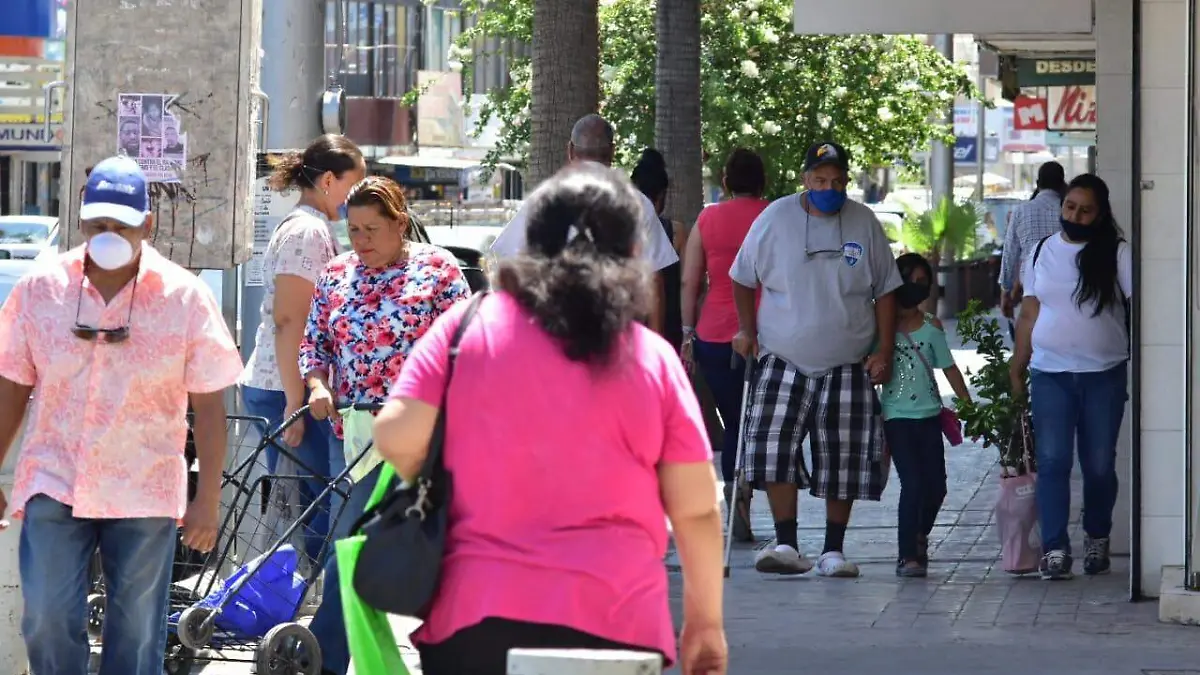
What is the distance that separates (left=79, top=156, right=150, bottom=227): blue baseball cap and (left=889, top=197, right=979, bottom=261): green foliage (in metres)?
25.1

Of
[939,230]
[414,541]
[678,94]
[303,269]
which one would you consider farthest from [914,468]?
[939,230]

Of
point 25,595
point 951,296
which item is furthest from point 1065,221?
point 951,296

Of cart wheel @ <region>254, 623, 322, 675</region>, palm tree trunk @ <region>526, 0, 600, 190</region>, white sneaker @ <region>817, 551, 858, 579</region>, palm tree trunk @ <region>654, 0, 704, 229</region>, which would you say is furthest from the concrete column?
palm tree trunk @ <region>654, 0, 704, 229</region>

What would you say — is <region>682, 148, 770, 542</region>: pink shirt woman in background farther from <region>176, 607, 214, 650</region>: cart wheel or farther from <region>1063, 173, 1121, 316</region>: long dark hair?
<region>176, 607, 214, 650</region>: cart wheel

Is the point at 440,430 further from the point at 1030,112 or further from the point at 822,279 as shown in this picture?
the point at 1030,112

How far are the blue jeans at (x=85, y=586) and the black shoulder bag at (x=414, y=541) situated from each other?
5.26ft

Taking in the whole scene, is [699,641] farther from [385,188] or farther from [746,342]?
[746,342]

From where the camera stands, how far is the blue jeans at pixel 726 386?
10.3 meters

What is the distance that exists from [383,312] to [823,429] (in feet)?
10.0

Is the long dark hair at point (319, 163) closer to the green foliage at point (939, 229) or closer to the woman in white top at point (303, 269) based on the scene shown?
the woman in white top at point (303, 269)

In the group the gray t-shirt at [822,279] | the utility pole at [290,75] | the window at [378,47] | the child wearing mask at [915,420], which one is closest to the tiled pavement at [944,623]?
the child wearing mask at [915,420]

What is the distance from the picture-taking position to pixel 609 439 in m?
3.85

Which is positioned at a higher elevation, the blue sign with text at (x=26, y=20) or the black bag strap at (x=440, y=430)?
the blue sign with text at (x=26, y=20)

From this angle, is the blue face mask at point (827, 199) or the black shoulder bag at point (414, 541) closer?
the black shoulder bag at point (414, 541)
